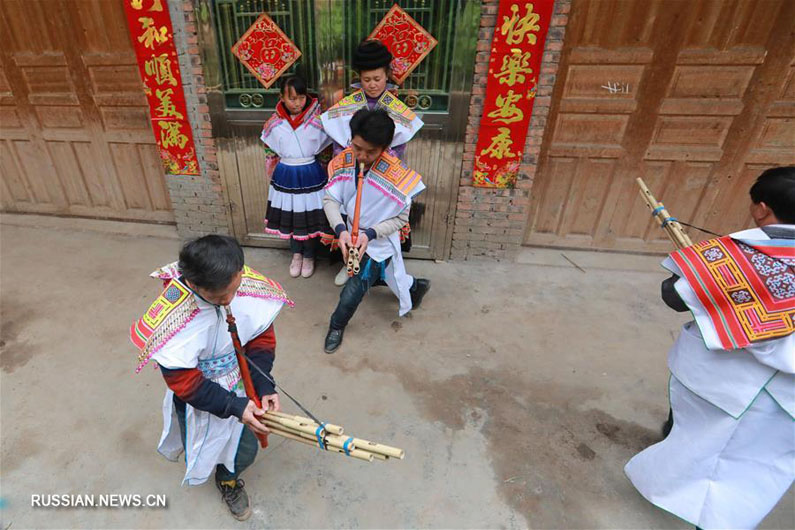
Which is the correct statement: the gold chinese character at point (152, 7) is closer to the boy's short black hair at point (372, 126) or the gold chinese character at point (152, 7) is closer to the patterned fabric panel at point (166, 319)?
the boy's short black hair at point (372, 126)

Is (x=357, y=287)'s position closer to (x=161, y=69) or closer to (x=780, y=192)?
(x=780, y=192)

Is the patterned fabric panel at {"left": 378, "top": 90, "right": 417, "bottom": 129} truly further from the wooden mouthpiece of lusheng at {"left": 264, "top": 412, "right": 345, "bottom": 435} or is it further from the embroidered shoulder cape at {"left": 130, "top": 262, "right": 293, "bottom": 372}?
the wooden mouthpiece of lusheng at {"left": 264, "top": 412, "right": 345, "bottom": 435}

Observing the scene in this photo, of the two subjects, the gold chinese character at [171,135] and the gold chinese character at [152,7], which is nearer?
the gold chinese character at [152,7]

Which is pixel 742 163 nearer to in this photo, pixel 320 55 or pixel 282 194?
pixel 320 55

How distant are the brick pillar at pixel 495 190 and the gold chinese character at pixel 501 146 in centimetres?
13

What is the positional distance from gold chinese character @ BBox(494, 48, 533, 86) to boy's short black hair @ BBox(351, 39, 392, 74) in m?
0.84

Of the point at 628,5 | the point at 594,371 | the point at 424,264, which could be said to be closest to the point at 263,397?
the point at 594,371

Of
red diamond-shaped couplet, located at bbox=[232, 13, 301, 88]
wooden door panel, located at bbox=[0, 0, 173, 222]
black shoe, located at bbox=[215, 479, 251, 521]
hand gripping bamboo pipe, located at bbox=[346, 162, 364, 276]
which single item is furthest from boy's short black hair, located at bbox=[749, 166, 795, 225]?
wooden door panel, located at bbox=[0, 0, 173, 222]

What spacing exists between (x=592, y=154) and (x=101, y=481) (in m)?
3.93

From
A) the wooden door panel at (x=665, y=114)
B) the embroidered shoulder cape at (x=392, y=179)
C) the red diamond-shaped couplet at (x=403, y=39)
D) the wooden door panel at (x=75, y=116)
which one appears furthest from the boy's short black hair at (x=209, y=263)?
the wooden door panel at (x=75, y=116)

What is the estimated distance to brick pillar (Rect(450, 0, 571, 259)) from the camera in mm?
2967

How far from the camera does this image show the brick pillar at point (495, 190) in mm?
2967

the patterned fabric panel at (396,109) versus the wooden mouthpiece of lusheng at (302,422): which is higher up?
the patterned fabric panel at (396,109)

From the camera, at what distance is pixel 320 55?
10.3 ft
